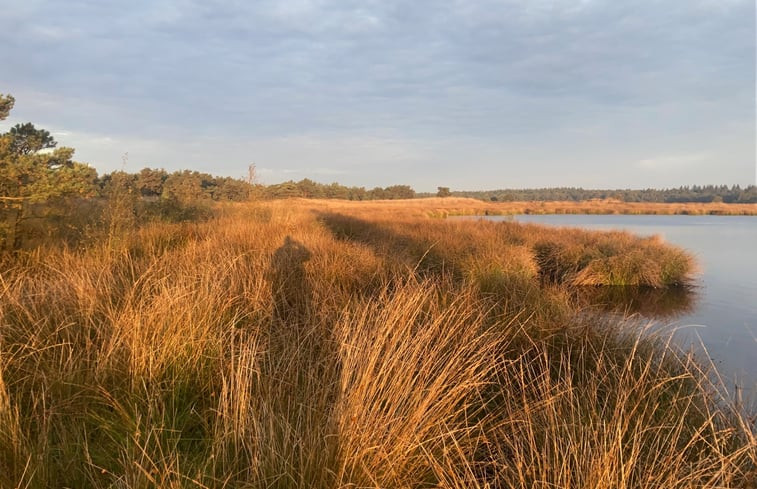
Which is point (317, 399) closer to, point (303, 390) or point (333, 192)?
point (303, 390)

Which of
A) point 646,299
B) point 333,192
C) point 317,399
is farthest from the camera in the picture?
point 333,192

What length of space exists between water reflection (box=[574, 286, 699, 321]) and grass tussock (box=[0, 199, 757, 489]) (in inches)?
216

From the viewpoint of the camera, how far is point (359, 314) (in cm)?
350

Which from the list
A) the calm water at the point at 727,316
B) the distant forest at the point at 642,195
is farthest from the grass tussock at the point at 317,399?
the distant forest at the point at 642,195

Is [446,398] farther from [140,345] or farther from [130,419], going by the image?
[140,345]

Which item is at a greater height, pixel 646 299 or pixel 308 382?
pixel 308 382

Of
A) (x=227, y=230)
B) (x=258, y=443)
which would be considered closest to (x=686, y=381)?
(x=258, y=443)

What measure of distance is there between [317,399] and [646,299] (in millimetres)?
11074

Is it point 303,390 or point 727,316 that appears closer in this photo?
point 303,390

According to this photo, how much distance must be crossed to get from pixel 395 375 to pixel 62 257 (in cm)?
528

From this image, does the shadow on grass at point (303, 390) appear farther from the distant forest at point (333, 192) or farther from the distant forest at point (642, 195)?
the distant forest at point (642, 195)

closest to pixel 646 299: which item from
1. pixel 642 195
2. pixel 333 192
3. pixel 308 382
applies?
pixel 308 382

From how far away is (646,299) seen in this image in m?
10.5

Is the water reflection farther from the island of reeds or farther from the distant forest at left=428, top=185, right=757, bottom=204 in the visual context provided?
the distant forest at left=428, top=185, right=757, bottom=204
